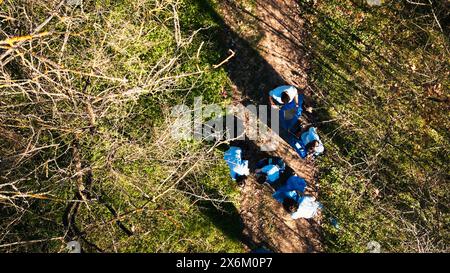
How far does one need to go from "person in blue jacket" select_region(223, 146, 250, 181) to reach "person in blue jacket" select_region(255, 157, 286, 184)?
0.24 metres

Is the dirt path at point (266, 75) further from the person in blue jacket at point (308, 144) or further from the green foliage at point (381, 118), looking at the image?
the green foliage at point (381, 118)

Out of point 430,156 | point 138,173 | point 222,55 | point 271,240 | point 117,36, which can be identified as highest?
point 117,36

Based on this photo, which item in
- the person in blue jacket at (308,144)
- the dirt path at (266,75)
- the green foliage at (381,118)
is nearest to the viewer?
the person in blue jacket at (308,144)

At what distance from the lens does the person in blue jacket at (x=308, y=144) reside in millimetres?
8016

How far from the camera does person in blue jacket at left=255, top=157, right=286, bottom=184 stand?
7926 millimetres

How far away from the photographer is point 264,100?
8258mm

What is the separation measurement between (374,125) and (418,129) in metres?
0.90

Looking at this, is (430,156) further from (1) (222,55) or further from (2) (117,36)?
(2) (117,36)

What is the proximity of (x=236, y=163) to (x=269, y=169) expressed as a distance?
0.60m

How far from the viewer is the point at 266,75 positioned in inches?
327

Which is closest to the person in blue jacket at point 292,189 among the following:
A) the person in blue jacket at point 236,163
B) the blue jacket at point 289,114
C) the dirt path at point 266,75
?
the dirt path at point 266,75

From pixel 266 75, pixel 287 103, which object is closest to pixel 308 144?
pixel 287 103

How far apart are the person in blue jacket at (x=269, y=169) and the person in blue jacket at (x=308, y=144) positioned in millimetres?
406

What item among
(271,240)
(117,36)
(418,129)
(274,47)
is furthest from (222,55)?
(418,129)
